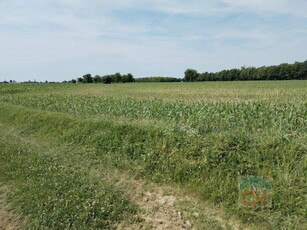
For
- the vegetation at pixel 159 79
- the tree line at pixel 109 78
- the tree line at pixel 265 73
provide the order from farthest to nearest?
the vegetation at pixel 159 79
the tree line at pixel 109 78
the tree line at pixel 265 73

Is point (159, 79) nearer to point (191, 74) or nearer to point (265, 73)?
point (191, 74)

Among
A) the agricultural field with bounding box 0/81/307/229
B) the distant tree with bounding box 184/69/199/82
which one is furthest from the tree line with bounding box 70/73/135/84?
the agricultural field with bounding box 0/81/307/229

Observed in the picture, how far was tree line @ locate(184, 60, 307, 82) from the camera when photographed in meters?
72.5

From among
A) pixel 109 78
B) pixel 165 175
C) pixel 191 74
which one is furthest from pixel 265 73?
pixel 165 175

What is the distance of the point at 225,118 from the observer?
7.04 m

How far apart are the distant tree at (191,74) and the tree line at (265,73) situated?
163 cm

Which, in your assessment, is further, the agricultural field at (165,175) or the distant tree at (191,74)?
the distant tree at (191,74)

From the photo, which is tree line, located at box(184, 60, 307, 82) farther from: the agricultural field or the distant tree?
the agricultural field

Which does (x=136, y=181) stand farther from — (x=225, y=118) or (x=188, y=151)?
(x=225, y=118)

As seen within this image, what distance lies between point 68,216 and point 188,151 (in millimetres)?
2640

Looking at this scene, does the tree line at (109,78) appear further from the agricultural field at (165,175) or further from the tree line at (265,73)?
the agricultural field at (165,175)

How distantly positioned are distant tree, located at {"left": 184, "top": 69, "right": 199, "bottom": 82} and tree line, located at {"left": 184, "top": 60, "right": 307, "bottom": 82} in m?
1.63

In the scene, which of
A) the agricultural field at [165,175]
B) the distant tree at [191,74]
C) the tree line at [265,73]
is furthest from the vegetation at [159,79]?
the agricultural field at [165,175]

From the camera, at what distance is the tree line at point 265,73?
238 feet
